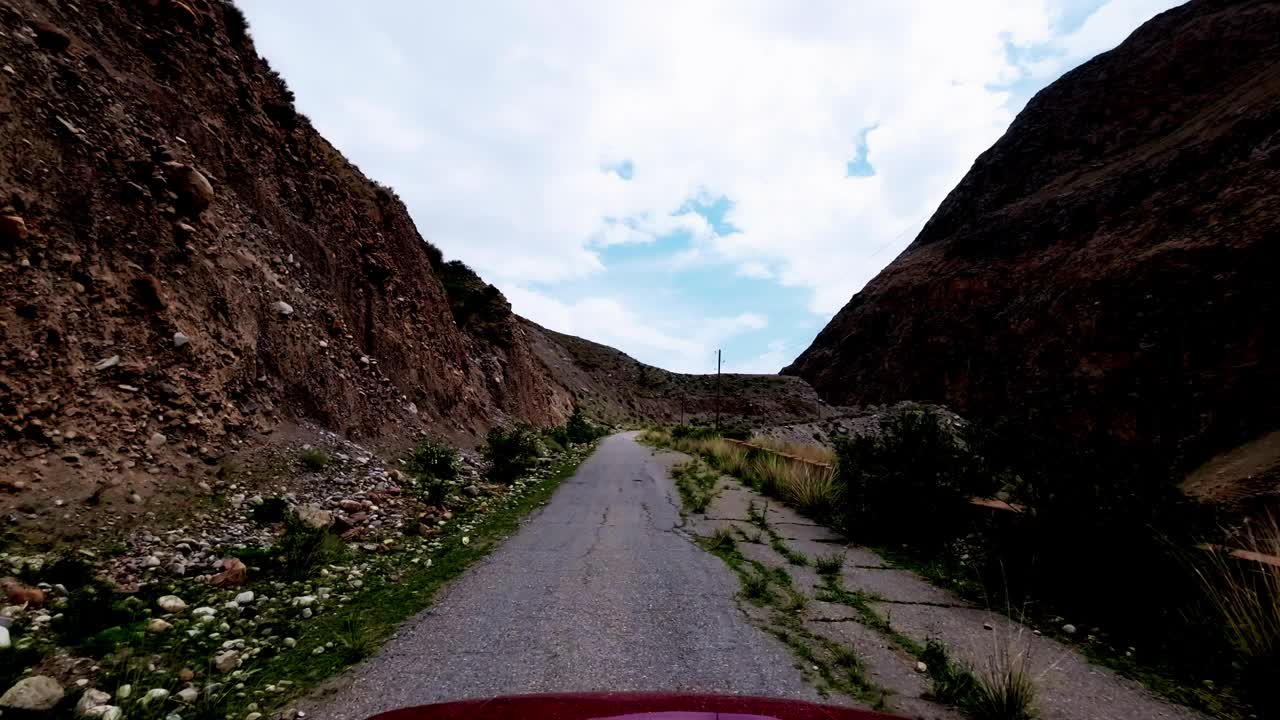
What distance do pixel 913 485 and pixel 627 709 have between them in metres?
6.56

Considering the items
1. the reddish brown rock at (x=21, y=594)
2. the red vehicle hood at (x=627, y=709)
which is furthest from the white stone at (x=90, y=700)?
the red vehicle hood at (x=627, y=709)

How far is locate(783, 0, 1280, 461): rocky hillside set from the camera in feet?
82.6

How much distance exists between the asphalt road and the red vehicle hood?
1.19 m

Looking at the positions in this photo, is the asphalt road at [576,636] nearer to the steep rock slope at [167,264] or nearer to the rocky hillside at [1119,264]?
the steep rock slope at [167,264]

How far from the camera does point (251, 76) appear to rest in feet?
40.3

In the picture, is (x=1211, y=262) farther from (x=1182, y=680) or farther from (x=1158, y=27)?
(x=1158, y=27)

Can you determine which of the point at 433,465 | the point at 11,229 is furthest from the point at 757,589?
the point at 11,229

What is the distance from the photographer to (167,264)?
25.0 ft

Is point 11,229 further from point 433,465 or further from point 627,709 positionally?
point 627,709

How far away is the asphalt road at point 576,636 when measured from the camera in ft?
10.5

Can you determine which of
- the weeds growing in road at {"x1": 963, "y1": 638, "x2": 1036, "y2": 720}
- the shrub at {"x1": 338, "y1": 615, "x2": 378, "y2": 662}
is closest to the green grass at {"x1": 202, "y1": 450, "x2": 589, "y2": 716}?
the shrub at {"x1": 338, "y1": 615, "x2": 378, "y2": 662}

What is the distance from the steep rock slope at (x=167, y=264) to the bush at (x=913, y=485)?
9.08 meters

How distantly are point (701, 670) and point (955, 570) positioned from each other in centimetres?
410

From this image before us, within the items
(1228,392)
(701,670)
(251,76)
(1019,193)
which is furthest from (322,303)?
(1019,193)
